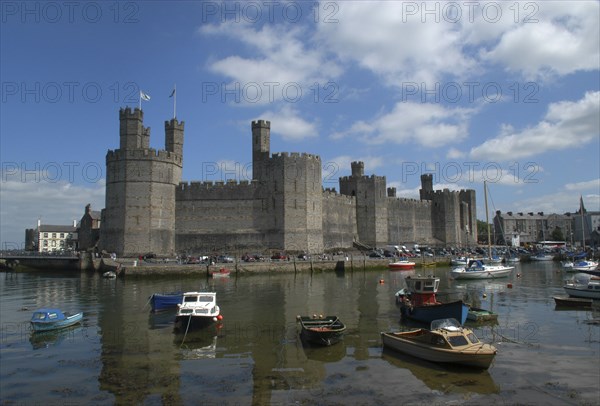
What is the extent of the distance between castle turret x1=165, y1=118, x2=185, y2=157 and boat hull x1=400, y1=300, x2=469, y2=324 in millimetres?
35463

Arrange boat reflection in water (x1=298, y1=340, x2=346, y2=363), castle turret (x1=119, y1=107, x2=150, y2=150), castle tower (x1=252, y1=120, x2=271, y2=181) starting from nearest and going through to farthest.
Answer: boat reflection in water (x1=298, y1=340, x2=346, y2=363), castle turret (x1=119, y1=107, x2=150, y2=150), castle tower (x1=252, y1=120, x2=271, y2=181)

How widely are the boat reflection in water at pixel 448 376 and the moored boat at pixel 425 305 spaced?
461 centimetres

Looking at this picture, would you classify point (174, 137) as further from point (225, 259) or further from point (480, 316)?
point (480, 316)

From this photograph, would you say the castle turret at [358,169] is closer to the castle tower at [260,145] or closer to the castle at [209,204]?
the castle at [209,204]

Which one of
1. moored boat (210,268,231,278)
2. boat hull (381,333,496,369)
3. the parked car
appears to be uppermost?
the parked car

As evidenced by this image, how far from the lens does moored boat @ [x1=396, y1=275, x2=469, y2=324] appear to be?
59.1 ft

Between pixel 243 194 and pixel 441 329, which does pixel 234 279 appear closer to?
pixel 243 194

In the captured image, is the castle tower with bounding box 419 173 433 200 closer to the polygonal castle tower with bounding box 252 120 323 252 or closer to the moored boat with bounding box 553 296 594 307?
the polygonal castle tower with bounding box 252 120 323 252

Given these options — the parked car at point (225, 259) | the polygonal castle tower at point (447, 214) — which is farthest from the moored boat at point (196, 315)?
the polygonal castle tower at point (447, 214)

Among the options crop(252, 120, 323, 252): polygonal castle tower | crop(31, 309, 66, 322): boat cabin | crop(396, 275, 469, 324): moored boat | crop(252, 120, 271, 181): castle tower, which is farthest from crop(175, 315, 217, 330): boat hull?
crop(252, 120, 271, 181): castle tower

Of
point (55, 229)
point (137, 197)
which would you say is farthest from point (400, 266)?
point (55, 229)

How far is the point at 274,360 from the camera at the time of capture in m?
14.1

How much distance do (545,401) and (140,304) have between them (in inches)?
769

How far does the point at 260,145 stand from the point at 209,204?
27.7 ft
